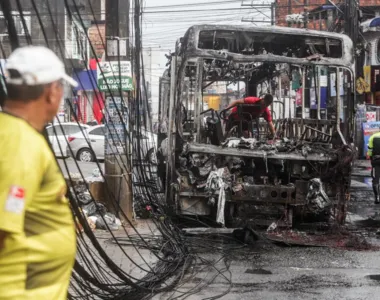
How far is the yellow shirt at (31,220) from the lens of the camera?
2.06 m

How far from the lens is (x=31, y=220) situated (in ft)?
7.39

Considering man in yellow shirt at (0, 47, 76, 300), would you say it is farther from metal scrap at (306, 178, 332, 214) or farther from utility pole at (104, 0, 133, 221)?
utility pole at (104, 0, 133, 221)

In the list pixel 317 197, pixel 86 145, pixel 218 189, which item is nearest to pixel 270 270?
pixel 218 189

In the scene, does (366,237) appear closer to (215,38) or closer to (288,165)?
(288,165)

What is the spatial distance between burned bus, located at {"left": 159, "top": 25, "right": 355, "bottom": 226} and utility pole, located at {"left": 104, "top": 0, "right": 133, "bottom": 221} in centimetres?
73

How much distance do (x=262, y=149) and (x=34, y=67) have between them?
23.7 ft

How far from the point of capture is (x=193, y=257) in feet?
25.3

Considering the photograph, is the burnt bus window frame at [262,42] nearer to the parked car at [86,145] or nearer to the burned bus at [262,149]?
the burned bus at [262,149]

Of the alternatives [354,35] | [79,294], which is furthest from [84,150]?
[79,294]

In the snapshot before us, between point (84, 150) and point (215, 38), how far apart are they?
1352cm

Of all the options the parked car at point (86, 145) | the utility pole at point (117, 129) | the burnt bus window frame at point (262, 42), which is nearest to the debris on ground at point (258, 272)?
the utility pole at point (117, 129)

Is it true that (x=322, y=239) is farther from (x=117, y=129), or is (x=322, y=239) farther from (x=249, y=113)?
→ (x=117, y=129)

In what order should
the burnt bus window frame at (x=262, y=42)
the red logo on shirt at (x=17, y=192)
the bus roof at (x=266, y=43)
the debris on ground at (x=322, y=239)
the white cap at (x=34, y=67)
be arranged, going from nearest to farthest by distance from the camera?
1. the red logo on shirt at (x=17, y=192)
2. the white cap at (x=34, y=67)
3. the debris on ground at (x=322, y=239)
4. the bus roof at (x=266, y=43)
5. the burnt bus window frame at (x=262, y=42)

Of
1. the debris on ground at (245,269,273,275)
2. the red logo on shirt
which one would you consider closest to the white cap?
the red logo on shirt
